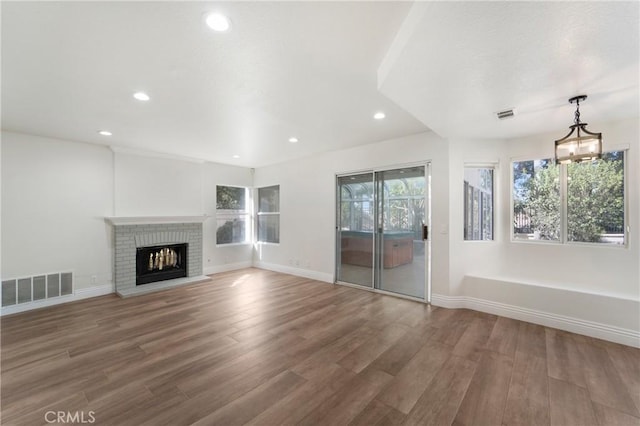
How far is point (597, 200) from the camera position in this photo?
3.34 meters

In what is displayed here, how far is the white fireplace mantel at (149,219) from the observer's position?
470 centimetres

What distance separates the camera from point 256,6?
1550 millimetres

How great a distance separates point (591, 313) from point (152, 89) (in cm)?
547

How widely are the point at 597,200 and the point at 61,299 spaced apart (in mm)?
8057

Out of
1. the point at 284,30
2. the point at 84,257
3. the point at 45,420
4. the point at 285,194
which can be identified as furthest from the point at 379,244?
the point at 84,257

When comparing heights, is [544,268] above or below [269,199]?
below

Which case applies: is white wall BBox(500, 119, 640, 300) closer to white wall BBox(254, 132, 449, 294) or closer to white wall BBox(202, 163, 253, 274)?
white wall BBox(254, 132, 449, 294)

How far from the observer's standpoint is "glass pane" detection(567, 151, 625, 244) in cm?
321

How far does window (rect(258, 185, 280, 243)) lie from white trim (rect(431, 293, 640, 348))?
404cm

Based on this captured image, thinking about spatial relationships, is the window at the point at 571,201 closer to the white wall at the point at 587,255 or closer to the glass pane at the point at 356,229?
the white wall at the point at 587,255

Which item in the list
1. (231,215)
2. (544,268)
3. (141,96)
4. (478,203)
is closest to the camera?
(141,96)

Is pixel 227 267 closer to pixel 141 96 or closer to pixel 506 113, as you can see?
pixel 141 96

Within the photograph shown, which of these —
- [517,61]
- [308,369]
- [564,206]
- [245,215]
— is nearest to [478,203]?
[564,206]

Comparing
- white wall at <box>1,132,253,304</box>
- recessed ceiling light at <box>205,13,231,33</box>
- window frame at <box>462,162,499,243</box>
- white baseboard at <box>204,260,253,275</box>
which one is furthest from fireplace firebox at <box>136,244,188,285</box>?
window frame at <box>462,162,499,243</box>
